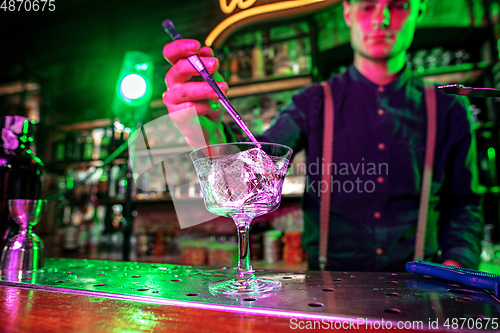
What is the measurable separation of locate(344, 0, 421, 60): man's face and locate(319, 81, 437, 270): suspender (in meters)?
0.25

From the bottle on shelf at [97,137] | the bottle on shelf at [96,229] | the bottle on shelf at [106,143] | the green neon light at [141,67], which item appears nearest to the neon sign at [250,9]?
the green neon light at [141,67]

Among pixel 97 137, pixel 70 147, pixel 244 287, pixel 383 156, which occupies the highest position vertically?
pixel 97 137

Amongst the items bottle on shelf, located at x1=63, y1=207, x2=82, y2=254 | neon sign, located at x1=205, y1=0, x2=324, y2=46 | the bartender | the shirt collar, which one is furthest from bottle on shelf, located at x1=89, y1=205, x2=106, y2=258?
the shirt collar

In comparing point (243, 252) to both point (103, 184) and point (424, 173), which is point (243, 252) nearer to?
point (424, 173)

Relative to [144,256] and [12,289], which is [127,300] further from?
[144,256]

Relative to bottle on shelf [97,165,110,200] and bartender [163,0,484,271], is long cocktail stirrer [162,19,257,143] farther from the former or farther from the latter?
bottle on shelf [97,165,110,200]

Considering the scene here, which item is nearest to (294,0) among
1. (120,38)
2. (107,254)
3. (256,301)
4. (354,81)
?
(354,81)

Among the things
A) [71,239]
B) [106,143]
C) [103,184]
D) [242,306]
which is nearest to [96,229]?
[71,239]

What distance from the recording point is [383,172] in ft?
4.18

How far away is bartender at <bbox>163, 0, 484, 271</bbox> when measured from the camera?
121 cm

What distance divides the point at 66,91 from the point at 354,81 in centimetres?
348

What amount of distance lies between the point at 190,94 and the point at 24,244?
0.54 m

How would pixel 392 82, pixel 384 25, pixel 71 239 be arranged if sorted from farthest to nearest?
pixel 71 239, pixel 392 82, pixel 384 25

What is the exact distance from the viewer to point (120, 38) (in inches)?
136
